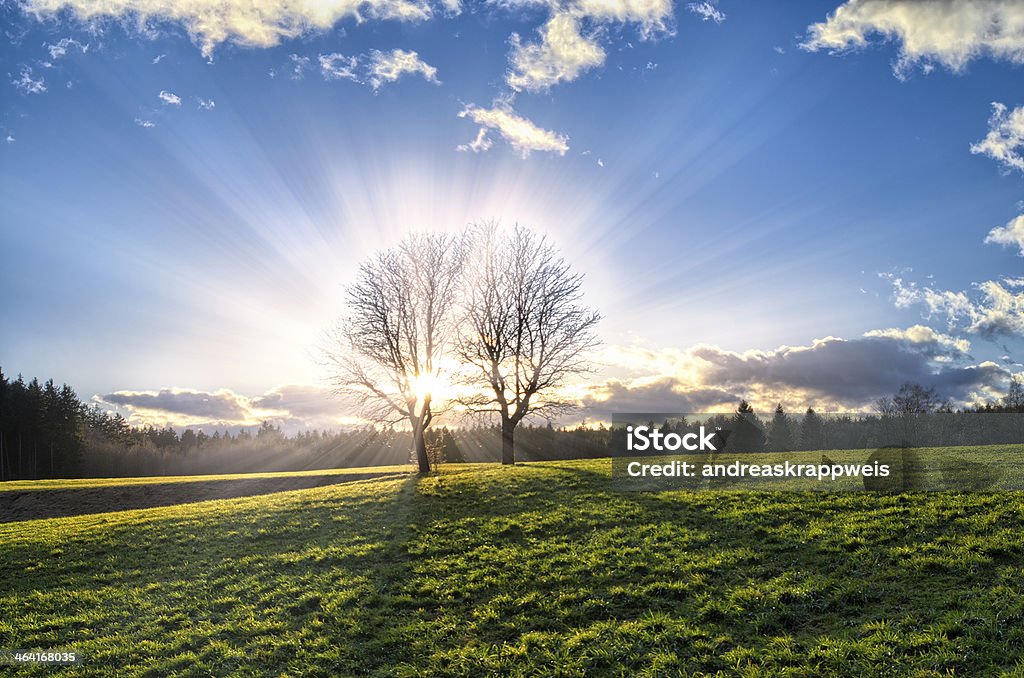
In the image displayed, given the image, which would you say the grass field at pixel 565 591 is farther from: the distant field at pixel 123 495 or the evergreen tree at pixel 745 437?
the evergreen tree at pixel 745 437

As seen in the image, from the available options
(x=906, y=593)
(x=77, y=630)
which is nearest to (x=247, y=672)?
(x=77, y=630)

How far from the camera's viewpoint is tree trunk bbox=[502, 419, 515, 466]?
42688mm

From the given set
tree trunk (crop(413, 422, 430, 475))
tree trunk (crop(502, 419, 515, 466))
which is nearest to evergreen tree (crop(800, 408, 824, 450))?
tree trunk (crop(502, 419, 515, 466))

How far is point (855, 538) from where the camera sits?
1421 centimetres

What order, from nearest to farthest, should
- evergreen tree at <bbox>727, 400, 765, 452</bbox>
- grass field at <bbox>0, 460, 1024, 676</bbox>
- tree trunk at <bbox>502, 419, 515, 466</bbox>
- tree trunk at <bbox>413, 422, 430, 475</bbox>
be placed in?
grass field at <bbox>0, 460, 1024, 676</bbox>
evergreen tree at <bbox>727, 400, 765, 452</bbox>
tree trunk at <bbox>413, 422, 430, 475</bbox>
tree trunk at <bbox>502, 419, 515, 466</bbox>

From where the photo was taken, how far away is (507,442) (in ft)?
142

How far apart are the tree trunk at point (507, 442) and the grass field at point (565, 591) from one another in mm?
19641

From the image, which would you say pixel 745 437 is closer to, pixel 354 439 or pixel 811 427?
pixel 811 427

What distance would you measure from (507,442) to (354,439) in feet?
393

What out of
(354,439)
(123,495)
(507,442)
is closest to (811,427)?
(507,442)

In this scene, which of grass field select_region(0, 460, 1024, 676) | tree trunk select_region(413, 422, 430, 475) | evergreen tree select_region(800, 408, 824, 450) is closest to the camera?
grass field select_region(0, 460, 1024, 676)

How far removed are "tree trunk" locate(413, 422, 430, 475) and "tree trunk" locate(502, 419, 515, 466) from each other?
673 cm

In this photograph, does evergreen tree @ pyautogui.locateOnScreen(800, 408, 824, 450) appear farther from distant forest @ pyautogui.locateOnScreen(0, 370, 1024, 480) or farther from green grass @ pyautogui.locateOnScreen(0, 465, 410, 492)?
green grass @ pyautogui.locateOnScreen(0, 465, 410, 492)

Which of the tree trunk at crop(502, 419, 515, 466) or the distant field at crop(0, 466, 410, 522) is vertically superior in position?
the tree trunk at crop(502, 419, 515, 466)
